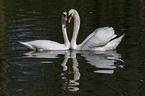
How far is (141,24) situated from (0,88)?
8.94 meters

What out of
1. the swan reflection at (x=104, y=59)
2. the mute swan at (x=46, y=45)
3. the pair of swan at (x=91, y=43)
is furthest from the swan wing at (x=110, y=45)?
the mute swan at (x=46, y=45)

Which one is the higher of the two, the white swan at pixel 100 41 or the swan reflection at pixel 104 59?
the white swan at pixel 100 41

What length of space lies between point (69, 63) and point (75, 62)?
0.20m

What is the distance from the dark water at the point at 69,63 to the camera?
23.5 ft

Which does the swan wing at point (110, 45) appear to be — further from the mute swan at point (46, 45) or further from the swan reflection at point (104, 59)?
the mute swan at point (46, 45)

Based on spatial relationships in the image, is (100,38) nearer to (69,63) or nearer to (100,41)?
(100,41)

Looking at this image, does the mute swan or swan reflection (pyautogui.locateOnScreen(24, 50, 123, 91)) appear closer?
swan reflection (pyautogui.locateOnScreen(24, 50, 123, 91))

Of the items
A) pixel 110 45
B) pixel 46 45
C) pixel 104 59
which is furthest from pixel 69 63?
pixel 110 45

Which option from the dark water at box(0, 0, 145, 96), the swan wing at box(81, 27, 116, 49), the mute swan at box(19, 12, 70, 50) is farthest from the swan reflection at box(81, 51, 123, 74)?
the mute swan at box(19, 12, 70, 50)

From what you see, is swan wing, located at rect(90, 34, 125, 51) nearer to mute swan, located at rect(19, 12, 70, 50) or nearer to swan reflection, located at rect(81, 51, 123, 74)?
swan reflection, located at rect(81, 51, 123, 74)

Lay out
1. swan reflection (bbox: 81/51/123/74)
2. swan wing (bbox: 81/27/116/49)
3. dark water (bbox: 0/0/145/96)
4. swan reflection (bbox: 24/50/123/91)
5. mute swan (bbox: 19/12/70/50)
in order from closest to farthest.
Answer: dark water (bbox: 0/0/145/96)
swan reflection (bbox: 24/50/123/91)
swan reflection (bbox: 81/51/123/74)
swan wing (bbox: 81/27/116/49)
mute swan (bbox: 19/12/70/50)

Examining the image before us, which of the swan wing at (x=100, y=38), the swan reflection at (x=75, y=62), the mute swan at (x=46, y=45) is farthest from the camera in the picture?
the mute swan at (x=46, y=45)

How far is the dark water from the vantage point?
23.5ft

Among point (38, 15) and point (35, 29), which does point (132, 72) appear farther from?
point (38, 15)
